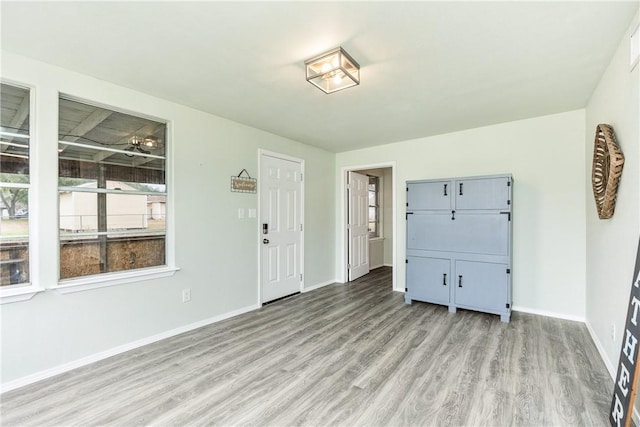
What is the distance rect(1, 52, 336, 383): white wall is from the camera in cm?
217

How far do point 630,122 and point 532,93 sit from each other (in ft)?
3.52

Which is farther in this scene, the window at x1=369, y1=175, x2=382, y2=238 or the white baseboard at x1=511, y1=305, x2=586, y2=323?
the window at x1=369, y1=175, x2=382, y2=238

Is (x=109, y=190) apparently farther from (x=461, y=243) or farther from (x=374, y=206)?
(x=374, y=206)

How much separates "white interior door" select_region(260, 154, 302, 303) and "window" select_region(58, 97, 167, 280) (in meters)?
1.29

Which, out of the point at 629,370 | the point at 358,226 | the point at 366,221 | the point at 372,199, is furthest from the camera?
the point at 372,199

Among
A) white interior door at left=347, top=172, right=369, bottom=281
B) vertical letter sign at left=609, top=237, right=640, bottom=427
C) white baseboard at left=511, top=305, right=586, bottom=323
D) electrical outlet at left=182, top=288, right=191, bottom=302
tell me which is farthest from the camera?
white interior door at left=347, top=172, right=369, bottom=281

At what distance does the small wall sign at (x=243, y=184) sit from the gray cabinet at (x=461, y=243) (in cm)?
201

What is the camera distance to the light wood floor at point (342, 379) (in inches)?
70.2

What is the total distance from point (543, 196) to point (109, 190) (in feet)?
14.8

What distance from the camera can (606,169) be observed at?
2.17m

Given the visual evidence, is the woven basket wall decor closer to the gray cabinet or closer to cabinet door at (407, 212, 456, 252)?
the gray cabinet

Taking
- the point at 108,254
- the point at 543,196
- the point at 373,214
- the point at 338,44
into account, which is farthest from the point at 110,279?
the point at 373,214

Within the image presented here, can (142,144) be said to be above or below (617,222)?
above

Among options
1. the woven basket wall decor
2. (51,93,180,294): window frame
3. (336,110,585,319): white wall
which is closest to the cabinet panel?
(336,110,585,319): white wall
